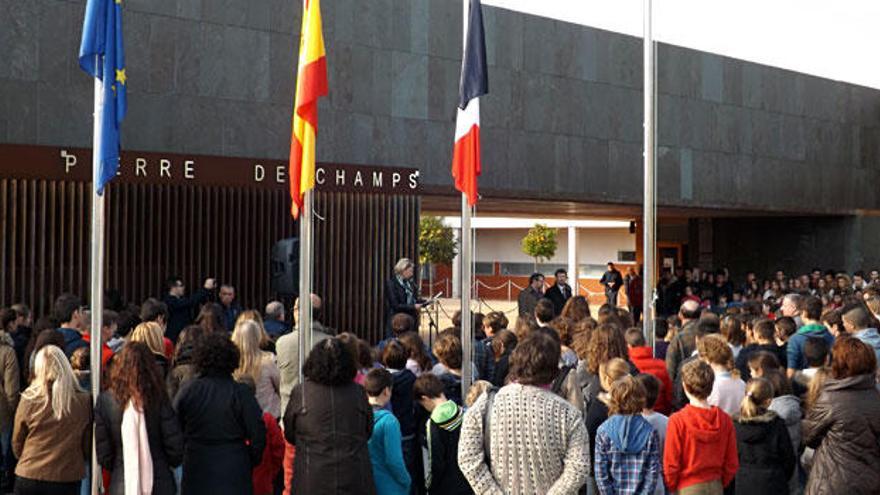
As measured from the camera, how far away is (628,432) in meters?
5.93

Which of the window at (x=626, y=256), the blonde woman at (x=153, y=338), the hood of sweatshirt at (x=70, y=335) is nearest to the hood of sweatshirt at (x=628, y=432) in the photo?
the blonde woman at (x=153, y=338)

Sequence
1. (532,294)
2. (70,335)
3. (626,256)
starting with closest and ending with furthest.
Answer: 1. (70,335)
2. (532,294)
3. (626,256)

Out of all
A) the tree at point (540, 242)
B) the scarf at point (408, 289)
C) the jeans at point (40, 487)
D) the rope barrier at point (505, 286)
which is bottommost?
the jeans at point (40, 487)

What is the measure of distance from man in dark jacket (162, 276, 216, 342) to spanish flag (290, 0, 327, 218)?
5.95 metres

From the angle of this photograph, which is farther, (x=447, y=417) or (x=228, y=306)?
(x=228, y=306)

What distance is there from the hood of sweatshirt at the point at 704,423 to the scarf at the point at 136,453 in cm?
318

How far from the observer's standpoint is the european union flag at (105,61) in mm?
7852

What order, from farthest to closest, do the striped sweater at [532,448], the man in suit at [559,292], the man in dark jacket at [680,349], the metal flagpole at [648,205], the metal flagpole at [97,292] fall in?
the man in suit at [559,292] → the metal flagpole at [648,205] → the man in dark jacket at [680,349] → the metal flagpole at [97,292] → the striped sweater at [532,448]

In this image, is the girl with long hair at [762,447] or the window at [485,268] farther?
the window at [485,268]

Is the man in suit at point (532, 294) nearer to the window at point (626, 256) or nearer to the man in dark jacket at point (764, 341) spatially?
the man in dark jacket at point (764, 341)

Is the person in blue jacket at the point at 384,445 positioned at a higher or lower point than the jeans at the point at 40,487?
higher

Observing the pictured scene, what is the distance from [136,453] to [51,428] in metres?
0.98

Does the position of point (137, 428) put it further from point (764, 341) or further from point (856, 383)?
point (764, 341)

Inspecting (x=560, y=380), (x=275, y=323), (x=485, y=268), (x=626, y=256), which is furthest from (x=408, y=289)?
(x=485, y=268)
